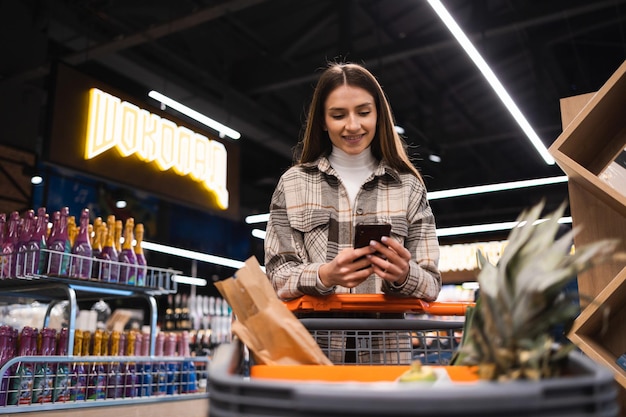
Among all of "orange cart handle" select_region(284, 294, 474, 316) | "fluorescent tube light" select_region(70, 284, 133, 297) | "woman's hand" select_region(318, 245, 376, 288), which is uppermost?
"fluorescent tube light" select_region(70, 284, 133, 297)

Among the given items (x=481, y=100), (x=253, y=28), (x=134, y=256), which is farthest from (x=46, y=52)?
(x=481, y=100)

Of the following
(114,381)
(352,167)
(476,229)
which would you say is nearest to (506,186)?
(476,229)

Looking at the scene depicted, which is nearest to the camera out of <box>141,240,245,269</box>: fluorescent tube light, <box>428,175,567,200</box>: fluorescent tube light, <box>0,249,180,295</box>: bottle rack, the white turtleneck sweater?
the white turtleneck sweater

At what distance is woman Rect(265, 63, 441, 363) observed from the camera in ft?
5.42

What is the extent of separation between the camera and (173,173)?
5887 millimetres

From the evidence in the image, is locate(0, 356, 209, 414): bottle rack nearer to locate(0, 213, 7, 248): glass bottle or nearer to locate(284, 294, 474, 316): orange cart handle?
locate(0, 213, 7, 248): glass bottle

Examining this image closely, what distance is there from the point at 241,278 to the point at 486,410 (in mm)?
560

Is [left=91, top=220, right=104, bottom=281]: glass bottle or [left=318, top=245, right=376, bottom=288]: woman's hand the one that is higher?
[left=91, top=220, right=104, bottom=281]: glass bottle

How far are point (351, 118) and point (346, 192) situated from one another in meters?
0.22

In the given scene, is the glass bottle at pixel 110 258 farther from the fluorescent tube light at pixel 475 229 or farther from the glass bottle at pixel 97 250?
the fluorescent tube light at pixel 475 229

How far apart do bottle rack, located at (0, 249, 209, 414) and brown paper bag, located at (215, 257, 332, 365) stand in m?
1.86

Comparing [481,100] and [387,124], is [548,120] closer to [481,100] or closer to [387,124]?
[481,100]

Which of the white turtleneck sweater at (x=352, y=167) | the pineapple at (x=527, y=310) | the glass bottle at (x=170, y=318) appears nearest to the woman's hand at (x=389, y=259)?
the white turtleneck sweater at (x=352, y=167)

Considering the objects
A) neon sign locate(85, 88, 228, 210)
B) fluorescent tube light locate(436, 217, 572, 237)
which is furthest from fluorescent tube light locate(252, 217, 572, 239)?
neon sign locate(85, 88, 228, 210)
